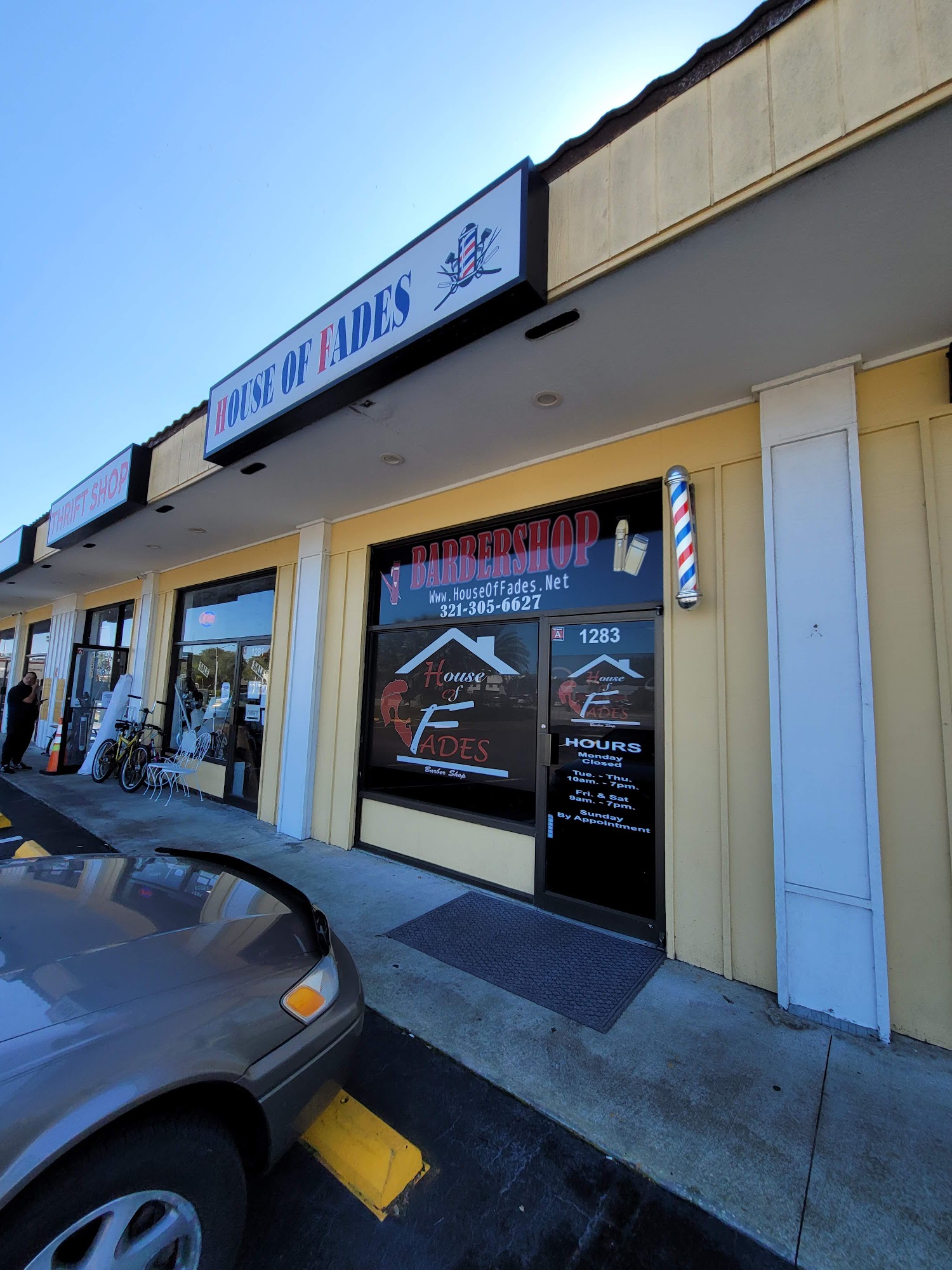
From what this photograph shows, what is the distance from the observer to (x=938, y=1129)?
202cm

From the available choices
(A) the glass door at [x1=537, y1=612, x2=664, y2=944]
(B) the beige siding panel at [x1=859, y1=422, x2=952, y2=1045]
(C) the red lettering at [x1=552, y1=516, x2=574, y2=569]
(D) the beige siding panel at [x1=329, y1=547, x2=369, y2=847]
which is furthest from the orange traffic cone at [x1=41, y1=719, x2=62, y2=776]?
(B) the beige siding panel at [x1=859, y1=422, x2=952, y2=1045]

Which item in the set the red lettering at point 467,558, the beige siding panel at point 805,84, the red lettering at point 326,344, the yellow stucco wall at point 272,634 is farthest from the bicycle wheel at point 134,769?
the beige siding panel at point 805,84

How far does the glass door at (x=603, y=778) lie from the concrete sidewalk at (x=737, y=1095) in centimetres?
54

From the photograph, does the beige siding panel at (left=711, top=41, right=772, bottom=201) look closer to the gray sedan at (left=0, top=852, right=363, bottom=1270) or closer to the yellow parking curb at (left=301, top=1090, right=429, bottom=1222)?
the gray sedan at (left=0, top=852, right=363, bottom=1270)

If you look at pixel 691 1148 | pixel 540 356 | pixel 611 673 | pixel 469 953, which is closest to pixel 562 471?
pixel 540 356

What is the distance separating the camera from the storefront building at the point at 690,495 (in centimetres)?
217

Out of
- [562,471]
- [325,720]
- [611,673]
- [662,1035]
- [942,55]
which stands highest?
[942,55]

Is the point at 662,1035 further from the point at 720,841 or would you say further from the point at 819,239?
the point at 819,239

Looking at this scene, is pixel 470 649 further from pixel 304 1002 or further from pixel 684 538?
pixel 304 1002

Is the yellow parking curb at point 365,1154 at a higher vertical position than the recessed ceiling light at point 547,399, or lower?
lower

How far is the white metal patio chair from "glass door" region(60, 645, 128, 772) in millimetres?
2369

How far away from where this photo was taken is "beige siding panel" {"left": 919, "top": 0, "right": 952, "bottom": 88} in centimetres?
171

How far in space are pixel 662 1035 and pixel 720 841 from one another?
1.09 metres

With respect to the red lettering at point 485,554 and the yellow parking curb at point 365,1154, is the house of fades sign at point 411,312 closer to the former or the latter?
the red lettering at point 485,554
